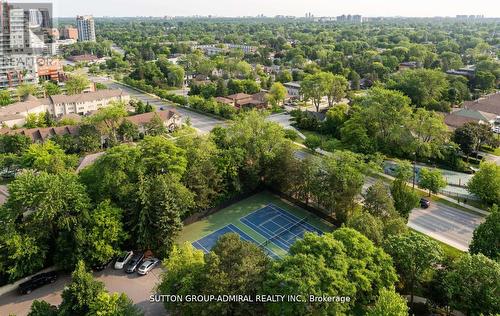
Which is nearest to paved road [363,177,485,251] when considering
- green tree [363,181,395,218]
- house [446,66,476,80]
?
green tree [363,181,395,218]

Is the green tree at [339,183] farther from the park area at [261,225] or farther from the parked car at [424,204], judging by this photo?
the parked car at [424,204]

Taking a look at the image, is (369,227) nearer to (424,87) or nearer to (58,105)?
(424,87)

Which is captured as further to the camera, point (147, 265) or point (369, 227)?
point (147, 265)

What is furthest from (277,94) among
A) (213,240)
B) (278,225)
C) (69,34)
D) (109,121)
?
(69,34)

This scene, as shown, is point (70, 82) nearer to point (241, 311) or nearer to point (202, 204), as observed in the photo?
point (202, 204)

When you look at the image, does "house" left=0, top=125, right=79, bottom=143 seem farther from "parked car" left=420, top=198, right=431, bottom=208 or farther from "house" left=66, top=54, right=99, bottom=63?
"house" left=66, top=54, right=99, bottom=63
